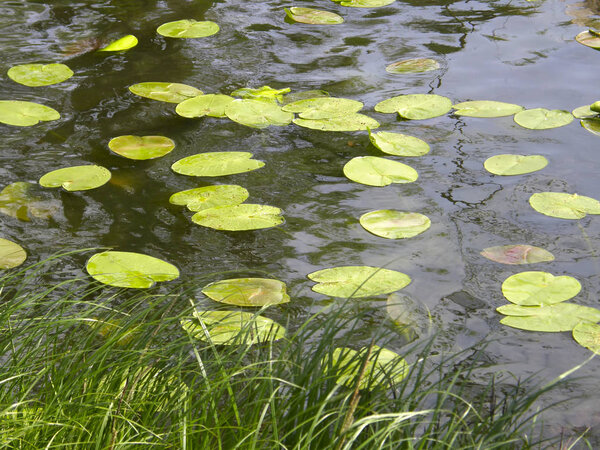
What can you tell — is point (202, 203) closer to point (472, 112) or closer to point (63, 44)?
point (472, 112)

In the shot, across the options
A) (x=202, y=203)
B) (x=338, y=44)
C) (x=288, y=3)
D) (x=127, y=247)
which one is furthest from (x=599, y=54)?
(x=127, y=247)

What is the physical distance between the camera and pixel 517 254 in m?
2.09

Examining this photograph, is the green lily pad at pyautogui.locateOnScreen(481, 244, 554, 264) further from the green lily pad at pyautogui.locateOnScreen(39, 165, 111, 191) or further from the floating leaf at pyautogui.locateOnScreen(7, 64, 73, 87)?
the floating leaf at pyautogui.locateOnScreen(7, 64, 73, 87)

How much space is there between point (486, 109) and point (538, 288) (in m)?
1.10

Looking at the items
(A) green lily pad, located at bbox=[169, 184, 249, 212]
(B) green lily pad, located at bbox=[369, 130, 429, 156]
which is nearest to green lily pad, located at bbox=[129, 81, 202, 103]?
(A) green lily pad, located at bbox=[169, 184, 249, 212]

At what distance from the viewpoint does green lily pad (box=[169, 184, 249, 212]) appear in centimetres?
229

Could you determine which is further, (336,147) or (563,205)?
(336,147)

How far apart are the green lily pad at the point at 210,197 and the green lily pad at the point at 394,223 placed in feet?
1.33

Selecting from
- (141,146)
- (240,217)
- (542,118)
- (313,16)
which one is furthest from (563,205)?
(313,16)

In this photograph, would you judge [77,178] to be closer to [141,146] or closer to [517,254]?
[141,146]

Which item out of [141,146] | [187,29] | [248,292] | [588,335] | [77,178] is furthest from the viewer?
[187,29]

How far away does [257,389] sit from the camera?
53.7 inches

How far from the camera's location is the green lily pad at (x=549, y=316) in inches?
71.3

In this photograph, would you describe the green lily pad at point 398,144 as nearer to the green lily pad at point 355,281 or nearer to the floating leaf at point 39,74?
the green lily pad at point 355,281
